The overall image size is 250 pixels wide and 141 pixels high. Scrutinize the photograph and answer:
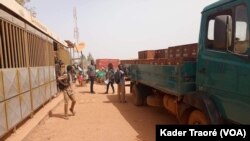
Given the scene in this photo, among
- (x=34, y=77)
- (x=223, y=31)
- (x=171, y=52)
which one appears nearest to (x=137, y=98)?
(x=34, y=77)

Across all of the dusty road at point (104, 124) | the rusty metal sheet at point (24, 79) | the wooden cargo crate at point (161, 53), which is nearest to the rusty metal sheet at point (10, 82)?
the rusty metal sheet at point (24, 79)

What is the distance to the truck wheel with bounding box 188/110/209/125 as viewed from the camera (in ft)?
15.5

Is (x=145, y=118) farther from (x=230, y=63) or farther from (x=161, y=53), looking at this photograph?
(x=230, y=63)

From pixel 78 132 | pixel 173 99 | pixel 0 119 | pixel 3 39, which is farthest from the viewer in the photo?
pixel 78 132

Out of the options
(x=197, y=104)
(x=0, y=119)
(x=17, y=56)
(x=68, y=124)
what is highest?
(x=17, y=56)

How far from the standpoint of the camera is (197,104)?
488 cm

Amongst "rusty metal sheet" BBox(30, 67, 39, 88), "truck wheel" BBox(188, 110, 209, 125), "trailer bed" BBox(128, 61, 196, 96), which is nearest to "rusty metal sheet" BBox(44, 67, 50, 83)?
"rusty metal sheet" BBox(30, 67, 39, 88)

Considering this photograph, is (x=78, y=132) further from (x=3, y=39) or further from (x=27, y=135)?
(x=3, y=39)

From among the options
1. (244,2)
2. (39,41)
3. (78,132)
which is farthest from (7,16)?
(244,2)

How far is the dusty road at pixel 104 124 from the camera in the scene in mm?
6707

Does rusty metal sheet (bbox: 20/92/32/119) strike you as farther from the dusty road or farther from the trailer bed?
the trailer bed

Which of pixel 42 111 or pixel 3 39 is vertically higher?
pixel 3 39

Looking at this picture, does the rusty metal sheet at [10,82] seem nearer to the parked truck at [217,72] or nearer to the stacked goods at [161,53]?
the parked truck at [217,72]

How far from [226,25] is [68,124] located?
572 centimetres
